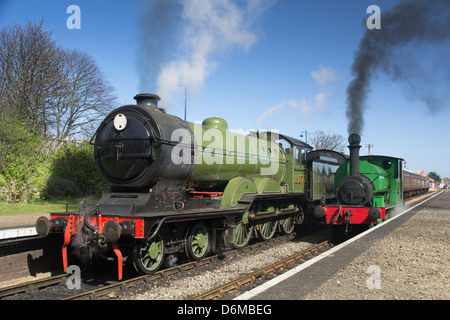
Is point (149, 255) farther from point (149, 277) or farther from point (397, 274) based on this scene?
point (397, 274)

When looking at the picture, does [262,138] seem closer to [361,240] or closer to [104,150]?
[361,240]

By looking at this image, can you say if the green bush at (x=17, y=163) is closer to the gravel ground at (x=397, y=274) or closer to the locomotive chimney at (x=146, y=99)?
the locomotive chimney at (x=146, y=99)

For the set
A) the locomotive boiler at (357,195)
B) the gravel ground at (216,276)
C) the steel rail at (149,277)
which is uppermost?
the locomotive boiler at (357,195)

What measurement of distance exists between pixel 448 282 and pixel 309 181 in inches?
279

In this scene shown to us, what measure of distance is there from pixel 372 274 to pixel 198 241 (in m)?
3.77

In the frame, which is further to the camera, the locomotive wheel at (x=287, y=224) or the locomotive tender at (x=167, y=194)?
the locomotive wheel at (x=287, y=224)

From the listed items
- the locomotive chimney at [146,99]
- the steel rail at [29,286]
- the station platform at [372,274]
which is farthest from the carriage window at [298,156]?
the steel rail at [29,286]

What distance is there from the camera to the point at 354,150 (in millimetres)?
11453

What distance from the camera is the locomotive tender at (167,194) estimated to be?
21.0 feet

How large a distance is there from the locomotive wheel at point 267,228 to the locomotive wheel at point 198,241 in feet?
8.36

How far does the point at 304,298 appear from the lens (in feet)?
16.2

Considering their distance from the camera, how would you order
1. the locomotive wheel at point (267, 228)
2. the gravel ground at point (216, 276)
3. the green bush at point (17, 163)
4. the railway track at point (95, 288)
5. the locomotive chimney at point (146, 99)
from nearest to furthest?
the railway track at point (95, 288) < the gravel ground at point (216, 276) < the locomotive chimney at point (146, 99) < the locomotive wheel at point (267, 228) < the green bush at point (17, 163)

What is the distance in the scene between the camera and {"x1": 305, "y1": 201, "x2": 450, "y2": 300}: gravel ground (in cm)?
523
